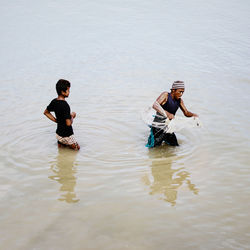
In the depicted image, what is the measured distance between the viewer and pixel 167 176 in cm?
551

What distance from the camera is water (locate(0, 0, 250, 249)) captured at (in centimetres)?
408

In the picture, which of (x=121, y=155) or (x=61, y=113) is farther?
(x=121, y=155)

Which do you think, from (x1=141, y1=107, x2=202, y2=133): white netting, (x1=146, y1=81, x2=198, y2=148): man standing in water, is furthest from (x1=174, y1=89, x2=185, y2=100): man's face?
(x1=141, y1=107, x2=202, y2=133): white netting

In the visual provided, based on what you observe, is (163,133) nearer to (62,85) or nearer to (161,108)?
(161,108)

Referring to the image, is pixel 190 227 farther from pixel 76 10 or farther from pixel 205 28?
pixel 76 10

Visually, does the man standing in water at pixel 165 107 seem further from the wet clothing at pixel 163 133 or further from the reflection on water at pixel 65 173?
the reflection on water at pixel 65 173

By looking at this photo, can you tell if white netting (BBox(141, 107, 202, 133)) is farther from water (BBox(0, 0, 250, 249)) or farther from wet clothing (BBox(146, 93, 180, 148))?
water (BBox(0, 0, 250, 249))

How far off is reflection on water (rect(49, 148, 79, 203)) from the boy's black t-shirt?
459mm

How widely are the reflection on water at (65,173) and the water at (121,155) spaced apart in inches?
0.6

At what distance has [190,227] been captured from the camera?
4141mm

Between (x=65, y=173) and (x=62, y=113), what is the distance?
38.4 inches

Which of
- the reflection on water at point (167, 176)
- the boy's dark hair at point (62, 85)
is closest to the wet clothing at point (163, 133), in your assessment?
the reflection on water at point (167, 176)

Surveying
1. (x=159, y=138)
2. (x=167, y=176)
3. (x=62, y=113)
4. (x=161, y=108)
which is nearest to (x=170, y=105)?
(x=161, y=108)

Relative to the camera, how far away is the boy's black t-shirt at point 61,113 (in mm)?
5526
